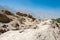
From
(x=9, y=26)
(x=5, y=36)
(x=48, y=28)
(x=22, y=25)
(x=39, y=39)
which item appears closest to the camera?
(x=39, y=39)

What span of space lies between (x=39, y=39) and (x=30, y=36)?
0.45 m

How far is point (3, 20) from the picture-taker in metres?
8.30

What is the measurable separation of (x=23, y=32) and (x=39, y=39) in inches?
39.1

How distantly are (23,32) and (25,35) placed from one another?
391 millimetres

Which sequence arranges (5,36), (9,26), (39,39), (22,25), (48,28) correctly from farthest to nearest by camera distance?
(22,25) < (9,26) < (48,28) < (5,36) < (39,39)

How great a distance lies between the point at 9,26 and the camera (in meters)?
7.95

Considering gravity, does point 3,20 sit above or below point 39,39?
above

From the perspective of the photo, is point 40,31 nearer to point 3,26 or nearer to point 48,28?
point 48,28

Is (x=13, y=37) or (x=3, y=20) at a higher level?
(x=3, y=20)

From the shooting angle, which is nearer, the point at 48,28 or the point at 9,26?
the point at 48,28

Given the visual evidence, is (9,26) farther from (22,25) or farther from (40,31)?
(40,31)

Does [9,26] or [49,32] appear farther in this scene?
[9,26]

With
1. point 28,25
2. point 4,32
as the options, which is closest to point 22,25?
point 28,25

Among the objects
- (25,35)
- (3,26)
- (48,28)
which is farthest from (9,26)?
(48,28)
